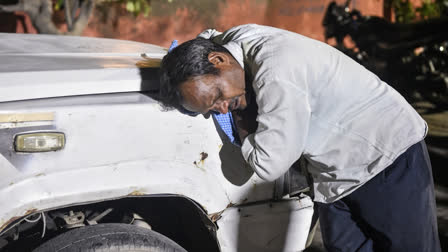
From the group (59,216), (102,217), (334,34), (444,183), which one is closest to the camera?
(59,216)

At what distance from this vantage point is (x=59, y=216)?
1.84 meters

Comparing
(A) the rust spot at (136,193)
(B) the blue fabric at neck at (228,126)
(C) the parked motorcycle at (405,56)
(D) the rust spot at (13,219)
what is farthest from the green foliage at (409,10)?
(D) the rust spot at (13,219)

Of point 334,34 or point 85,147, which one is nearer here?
point 85,147

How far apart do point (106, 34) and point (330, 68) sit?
4238mm

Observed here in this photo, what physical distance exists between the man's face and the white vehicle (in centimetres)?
11

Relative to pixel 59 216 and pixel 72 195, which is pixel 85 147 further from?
pixel 59 216

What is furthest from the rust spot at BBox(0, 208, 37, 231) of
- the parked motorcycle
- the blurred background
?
the parked motorcycle

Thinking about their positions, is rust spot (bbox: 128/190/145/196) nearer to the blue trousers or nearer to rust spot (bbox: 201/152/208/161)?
rust spot (bbox: 201/152/208/161)

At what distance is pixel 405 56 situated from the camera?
6.61 m

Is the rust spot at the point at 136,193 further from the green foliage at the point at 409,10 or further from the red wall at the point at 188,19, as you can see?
the green foliage at the point at 409,10

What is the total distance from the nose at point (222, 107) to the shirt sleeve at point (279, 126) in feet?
0.53

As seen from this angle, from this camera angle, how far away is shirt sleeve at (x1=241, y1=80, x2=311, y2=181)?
1.57 m

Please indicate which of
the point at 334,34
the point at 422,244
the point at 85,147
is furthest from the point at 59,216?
the point at 334,34

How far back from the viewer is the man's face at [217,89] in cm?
168
